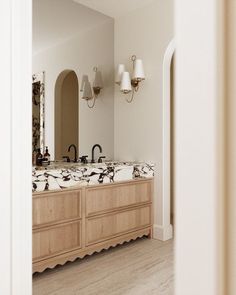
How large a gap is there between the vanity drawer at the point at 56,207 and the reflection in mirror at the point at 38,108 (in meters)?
0.85

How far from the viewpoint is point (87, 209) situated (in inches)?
109

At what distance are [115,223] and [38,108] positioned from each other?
1.48 m

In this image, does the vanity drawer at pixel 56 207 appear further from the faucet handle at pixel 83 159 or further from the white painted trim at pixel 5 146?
the white painted trim at pixel 5 146

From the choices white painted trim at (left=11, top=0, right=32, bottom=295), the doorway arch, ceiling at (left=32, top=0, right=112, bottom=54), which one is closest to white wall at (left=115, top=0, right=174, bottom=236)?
the doorway arch

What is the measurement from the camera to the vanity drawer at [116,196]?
2.81 meters

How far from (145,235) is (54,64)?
86.7 inches

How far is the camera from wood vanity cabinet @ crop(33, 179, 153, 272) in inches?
96.6

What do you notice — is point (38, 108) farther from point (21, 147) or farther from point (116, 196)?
point (21, 147)

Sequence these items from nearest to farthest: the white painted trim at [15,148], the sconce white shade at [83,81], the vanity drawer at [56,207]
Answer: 1. the white painted trim at [15,148]
2. the vanity drawer at [56,207]
3. the sconce white shade at [83,81]

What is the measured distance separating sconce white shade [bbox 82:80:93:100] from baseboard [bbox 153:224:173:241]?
67.6 inches

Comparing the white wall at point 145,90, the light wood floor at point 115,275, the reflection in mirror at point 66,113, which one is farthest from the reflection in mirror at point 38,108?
the light wood floor at point 115,275

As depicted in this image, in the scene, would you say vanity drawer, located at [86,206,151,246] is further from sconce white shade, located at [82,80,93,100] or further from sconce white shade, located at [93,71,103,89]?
sconce white shade, located at [93,71,103,89]

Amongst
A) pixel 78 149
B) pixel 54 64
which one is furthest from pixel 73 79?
pixel 78 149

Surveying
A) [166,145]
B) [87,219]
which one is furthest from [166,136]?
[87,219]
